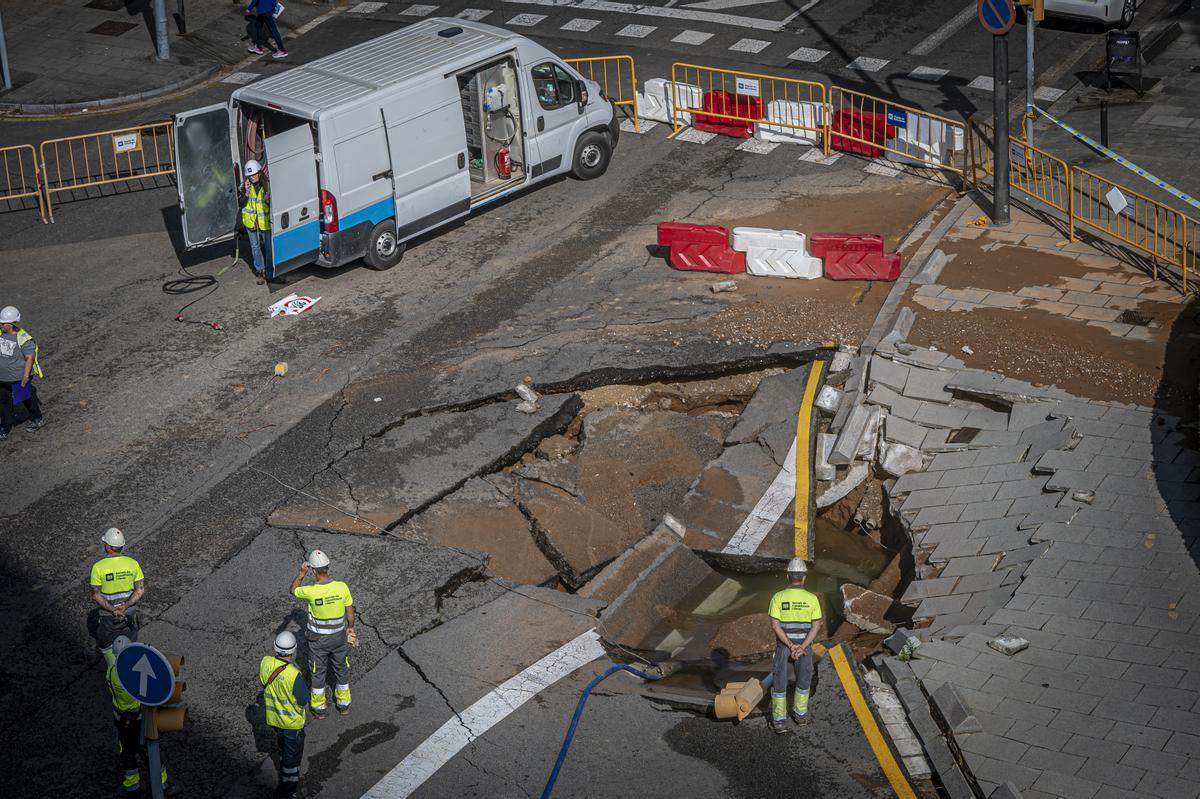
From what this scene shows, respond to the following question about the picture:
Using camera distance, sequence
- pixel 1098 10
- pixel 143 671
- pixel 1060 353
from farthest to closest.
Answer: pixel 1098 10
pixel 1060 353
pixel 143 671

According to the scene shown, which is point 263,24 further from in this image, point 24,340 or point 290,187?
point 24,340

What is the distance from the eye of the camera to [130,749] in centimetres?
980

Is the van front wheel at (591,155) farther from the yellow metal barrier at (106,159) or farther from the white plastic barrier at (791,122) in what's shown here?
the yellow metal barrier at (106,159)

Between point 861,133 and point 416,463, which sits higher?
point 861,133

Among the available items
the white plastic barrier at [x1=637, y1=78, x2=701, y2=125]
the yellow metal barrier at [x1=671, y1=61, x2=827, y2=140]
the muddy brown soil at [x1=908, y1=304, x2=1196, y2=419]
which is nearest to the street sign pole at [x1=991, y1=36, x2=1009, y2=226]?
the muddy brown soil at [x1=908, y1=304, x2=1196, y2=419]

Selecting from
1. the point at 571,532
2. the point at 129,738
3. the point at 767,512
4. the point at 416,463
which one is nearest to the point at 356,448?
the point at 416,463

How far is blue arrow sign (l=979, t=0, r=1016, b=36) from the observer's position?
16.5 meters

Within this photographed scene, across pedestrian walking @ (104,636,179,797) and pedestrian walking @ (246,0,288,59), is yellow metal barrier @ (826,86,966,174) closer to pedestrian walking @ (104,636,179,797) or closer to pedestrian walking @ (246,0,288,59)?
pedestrian walking @ (246,0,288,59)

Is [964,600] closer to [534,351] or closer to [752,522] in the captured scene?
[752,522]

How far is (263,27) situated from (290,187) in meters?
11.1

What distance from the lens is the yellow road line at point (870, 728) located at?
9.58 meters

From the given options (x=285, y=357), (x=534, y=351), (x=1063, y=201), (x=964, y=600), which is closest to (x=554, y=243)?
(x=534, y=351)

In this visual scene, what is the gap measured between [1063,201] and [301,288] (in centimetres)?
1081

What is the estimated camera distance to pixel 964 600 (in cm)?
1170
